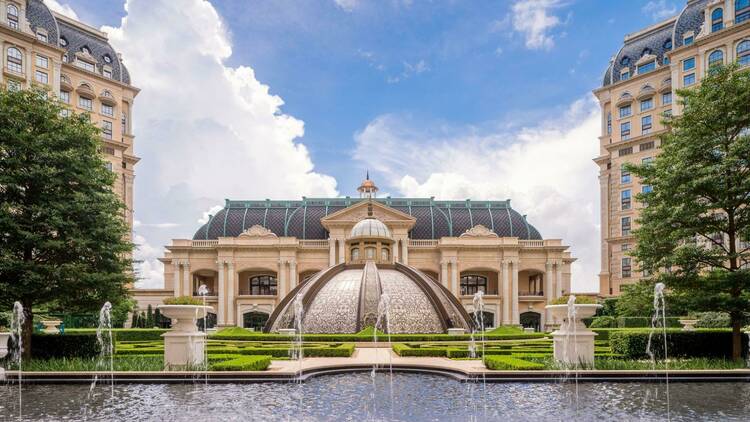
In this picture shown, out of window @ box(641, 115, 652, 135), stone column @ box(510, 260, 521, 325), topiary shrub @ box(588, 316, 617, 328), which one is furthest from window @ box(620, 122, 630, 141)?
topiary shrub @ box(588, 316, 617, 328)

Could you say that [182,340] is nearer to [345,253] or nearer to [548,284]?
[345,253]

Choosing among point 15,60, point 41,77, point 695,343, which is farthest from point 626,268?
point 15,60

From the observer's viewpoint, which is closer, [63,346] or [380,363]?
[380,363]

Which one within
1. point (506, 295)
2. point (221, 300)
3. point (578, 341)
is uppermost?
point (578, 341)

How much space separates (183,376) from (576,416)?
34.9 feet

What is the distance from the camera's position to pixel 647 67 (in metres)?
67.7

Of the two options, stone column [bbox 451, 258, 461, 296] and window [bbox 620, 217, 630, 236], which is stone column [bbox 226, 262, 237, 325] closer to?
stone column [bbox 451, 258, 461, 296]

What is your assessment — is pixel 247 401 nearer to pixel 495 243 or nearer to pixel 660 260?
pixel 660 260

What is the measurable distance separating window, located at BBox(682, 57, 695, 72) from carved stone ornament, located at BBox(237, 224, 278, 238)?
158 feet

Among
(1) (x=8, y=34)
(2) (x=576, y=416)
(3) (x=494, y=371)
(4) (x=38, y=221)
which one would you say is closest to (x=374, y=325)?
(3) (x=494, y=371)

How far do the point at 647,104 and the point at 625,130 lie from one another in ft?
13.0

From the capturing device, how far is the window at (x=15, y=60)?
52.8 m

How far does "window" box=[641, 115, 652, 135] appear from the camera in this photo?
66.6 m

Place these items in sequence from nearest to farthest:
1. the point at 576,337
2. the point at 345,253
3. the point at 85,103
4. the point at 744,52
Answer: the point at 576,337 → the point at 744,52 → the point at 345,253 → the point at 85,103
